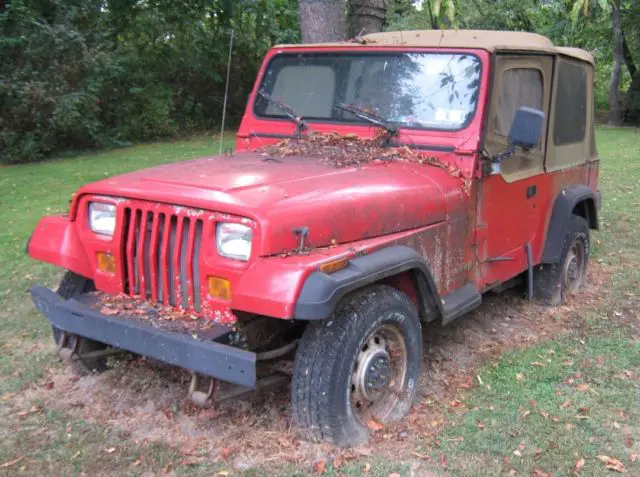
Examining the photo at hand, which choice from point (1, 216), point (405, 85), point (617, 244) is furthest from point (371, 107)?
point (1, 216)

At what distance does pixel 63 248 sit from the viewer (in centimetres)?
373

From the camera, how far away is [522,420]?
371 centimetres

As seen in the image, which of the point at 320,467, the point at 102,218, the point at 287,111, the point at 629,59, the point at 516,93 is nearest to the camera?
the point at 320,467

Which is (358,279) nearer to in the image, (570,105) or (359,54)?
(359,54)

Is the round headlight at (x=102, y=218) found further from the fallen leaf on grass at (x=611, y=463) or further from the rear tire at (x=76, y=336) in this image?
the fallen leaf on grass at (x=611, y=463)

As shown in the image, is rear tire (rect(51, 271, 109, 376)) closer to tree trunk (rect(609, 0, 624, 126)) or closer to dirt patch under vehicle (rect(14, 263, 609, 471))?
dirt patch under vehicle (rect(14, 263, 609, 471))

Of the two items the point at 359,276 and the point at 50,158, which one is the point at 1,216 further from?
the point at 359,276

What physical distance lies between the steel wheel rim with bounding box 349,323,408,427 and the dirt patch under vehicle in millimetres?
119

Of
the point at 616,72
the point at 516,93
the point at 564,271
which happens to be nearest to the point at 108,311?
the point at 516,93

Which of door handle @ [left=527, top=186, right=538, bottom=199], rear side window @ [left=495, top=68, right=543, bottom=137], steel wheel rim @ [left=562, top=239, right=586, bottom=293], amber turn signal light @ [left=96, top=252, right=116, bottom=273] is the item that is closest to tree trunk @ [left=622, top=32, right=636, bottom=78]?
steel wheel rim @ [left=562, top=239, right=586, bottom=293]

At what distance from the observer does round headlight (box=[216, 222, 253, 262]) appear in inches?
123

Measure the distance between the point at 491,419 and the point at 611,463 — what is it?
622mm

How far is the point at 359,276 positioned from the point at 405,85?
1778 mm

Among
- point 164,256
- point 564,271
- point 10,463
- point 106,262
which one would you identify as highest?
point 164,256
